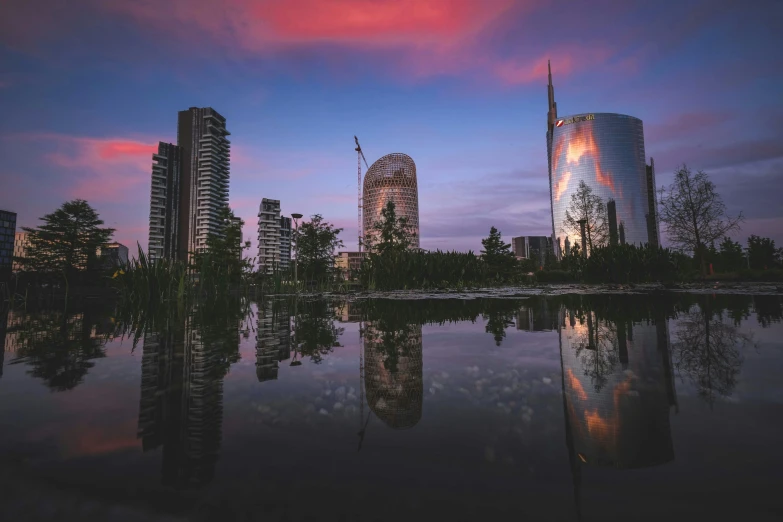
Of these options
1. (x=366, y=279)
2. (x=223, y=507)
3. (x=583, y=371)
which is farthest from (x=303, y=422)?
(x=366, y=279)

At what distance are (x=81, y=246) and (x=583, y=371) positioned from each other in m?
35.5

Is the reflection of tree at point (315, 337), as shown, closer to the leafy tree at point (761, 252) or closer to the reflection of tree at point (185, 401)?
the reflection of tree at point (185, 401)

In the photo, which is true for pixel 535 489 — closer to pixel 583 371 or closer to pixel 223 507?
pixel 223 507

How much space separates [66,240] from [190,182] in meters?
68.8

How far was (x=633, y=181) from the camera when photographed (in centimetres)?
9762

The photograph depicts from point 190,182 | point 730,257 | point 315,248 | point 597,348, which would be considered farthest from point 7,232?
point 730,257

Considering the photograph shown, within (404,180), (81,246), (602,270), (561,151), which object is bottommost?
(602,270)

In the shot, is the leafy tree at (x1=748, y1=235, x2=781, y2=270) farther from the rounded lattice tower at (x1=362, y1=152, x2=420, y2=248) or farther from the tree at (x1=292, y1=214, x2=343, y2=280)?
the rounded lattice tower at (x1=362, y1=152, x2=420, y2=248)

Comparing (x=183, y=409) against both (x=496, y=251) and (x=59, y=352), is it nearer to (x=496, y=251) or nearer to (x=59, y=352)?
(x=59, y=352)

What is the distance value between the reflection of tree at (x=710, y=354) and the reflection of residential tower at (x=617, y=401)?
0.51 feet

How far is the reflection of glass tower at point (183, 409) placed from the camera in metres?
1.67

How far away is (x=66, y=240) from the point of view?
27672mm

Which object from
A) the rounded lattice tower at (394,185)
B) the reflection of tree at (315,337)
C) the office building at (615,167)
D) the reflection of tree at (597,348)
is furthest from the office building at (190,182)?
the reflection of tree at (597,348)

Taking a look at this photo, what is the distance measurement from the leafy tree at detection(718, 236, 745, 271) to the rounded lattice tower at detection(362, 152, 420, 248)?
55393mm
